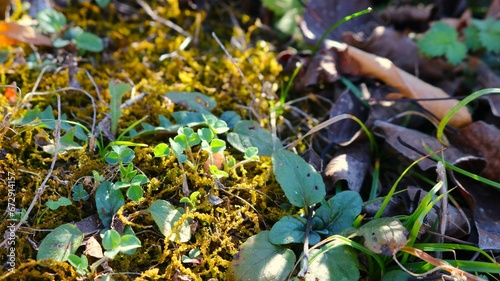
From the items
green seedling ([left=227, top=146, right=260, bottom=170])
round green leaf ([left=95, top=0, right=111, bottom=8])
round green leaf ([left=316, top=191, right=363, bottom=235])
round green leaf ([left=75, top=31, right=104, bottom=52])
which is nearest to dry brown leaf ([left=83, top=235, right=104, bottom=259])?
Answer: green seedling ([left=227, top=146, right=260, bottom=170])

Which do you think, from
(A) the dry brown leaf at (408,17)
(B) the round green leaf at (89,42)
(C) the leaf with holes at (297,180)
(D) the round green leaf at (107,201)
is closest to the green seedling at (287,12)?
(A) the dry brown leaf at (408,17)

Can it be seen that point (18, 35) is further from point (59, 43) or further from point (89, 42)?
point (89, 42)

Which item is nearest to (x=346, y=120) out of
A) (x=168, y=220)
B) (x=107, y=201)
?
(x=168, y=220)

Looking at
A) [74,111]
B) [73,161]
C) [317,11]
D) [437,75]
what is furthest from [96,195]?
[437,75]

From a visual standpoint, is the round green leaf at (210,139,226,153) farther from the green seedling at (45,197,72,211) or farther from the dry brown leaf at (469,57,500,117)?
the dry brown leaf at (469,57,500,117)

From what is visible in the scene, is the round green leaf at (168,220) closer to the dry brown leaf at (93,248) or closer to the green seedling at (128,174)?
the green seedling at (128,174)

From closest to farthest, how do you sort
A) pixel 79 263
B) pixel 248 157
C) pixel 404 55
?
pixel 79 263, pixel 248 157, pixel 404 55
